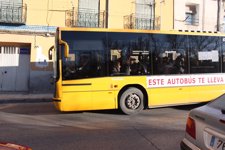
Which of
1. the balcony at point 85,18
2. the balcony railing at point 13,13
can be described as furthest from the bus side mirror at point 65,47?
the balcony at point 85,18

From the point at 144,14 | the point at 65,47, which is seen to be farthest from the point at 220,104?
the point at 144,14

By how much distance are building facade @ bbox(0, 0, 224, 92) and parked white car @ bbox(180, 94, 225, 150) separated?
1584 cm

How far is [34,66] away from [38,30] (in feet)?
6.92

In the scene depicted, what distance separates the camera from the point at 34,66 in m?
19.4

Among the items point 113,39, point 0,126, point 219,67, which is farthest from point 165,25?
point 0,126

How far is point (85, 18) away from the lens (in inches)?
795

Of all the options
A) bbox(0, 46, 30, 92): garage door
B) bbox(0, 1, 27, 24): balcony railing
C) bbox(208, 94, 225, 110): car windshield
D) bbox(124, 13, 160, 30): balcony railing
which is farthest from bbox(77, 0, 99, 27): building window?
Answer: bbox(208, 94, 225, 110): car windshield

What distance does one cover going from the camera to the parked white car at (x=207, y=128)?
3.87m

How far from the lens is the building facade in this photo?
1900 centimetres

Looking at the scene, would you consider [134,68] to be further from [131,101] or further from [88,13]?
[88,13]

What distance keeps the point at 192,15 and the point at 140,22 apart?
182 inches

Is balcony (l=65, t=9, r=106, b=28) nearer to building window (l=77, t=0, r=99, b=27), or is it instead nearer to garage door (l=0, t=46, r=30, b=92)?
building window (l=77, t=0, r=99, b=27)

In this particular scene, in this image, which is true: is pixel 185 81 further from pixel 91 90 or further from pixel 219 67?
pixel 91 90

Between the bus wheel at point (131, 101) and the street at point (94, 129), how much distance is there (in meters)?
0.23
